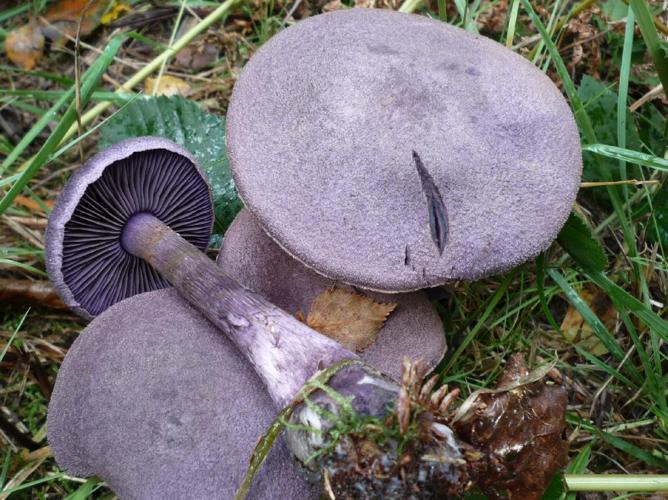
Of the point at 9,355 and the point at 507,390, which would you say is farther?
the point at 9,355

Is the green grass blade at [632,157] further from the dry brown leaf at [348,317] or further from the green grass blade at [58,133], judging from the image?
the green grass blade at [58,133]

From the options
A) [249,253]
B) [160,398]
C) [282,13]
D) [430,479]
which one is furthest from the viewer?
[282,13]

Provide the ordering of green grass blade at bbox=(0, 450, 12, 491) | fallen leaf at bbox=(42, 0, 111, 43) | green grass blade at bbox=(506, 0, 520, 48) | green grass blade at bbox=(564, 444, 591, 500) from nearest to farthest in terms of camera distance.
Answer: green grass blade at bbox=(564, 444, 591, 500), green grass blade at bbox=(0, 450, 12, 491), green grass blade at bbox=(506, 0, 520, 48), fallen leaf at bbox=(42, 0, 111, 43)

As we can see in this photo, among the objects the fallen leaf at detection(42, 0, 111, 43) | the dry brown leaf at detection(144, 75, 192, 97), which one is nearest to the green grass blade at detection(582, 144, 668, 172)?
the dry brown leaf at detection(144, 75, 192, 97)

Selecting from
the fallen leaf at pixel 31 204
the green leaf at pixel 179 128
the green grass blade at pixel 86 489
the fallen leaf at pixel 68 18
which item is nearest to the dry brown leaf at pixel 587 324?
the green leaf at pixel 179 128

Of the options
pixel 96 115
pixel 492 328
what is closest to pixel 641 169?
pixel 492 328

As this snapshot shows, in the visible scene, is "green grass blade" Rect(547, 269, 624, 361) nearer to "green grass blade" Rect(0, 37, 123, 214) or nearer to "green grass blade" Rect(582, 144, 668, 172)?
"green grass blade" Rect(582, 144, 668, 172)

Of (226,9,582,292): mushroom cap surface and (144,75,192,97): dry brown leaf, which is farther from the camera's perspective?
(144,75,192,97): dry brown leaf

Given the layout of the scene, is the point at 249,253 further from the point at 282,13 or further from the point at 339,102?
the point at 282,13

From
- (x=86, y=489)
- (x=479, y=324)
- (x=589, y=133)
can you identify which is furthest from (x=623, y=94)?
(x=86, y=489)
